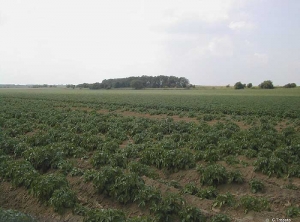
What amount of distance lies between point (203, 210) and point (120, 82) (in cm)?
14901

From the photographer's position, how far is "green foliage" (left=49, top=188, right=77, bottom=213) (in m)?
6.70

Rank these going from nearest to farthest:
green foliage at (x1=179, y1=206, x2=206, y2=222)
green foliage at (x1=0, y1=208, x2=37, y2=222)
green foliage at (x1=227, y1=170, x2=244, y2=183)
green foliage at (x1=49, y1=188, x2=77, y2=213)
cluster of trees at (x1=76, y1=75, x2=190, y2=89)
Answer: green foliage at (x1=0, y1=208, x2=37, y2=222), green foliage at (x1=179, y1=206, x2=206, y2=222), green foliage at (x1=49, y1=188, x2=77, y2=213), green foliage at (x1=227, y1=170, x2=244, y2=183), cluster of trees at (x1=76, y1=75, x2=190, y2=89)

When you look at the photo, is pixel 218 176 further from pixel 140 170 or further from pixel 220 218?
pixel 140 170

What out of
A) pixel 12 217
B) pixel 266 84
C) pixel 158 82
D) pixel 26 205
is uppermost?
pixel 158 82

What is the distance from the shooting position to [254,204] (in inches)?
265

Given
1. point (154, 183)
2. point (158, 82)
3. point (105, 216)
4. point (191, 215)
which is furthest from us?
point (158, 82)

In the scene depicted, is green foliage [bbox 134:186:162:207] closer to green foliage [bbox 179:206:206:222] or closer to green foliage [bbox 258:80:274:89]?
green foliage [bbox 179:206:206:222]

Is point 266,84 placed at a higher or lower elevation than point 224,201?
higher

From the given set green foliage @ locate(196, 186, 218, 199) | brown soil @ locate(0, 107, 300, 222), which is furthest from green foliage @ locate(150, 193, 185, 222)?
green foliage @ locate(196, 186, 218, 199)

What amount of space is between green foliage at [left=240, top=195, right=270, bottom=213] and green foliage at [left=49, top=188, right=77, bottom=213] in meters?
4.45

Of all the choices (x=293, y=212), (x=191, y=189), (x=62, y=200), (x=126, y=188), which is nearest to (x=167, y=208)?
(x=126, y=188)

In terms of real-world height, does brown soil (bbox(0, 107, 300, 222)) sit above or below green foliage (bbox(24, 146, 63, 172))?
below

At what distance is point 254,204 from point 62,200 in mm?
4922

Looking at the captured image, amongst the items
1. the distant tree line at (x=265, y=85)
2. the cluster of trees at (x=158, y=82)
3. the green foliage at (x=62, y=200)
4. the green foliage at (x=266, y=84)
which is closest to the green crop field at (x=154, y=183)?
the green foliage at (x=62, y=200)
